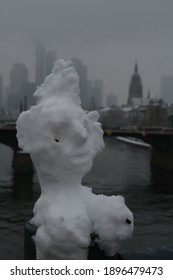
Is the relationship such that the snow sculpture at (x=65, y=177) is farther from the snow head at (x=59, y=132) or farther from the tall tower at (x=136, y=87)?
the tall tower at (x=136, y=87)

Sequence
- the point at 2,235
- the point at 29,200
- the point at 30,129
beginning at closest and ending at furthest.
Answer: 1. the point at 30,129
2. the point at 2,235
3. the point at 29,200

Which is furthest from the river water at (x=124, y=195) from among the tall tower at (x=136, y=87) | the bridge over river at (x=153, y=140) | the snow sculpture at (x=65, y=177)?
the tall tower at (x=136, y=87)

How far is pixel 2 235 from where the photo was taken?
13367 millimetres

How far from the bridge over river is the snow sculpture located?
23.0 meters

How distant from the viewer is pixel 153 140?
31.5 m

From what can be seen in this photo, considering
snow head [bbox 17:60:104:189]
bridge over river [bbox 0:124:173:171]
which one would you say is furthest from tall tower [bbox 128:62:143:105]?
snow head [bbox 17:60:104:189]

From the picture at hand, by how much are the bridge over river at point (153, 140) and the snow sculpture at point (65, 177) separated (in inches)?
906

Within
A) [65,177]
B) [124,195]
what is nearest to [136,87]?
[124,195]

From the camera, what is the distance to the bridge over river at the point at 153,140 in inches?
1133

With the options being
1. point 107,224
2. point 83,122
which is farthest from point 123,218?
point 83,122

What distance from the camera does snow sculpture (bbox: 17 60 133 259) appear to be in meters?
4.38

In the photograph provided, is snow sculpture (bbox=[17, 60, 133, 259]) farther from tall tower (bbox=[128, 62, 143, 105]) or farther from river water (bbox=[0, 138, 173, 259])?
tall tower (bbox=[128, 62, 143, 105])
